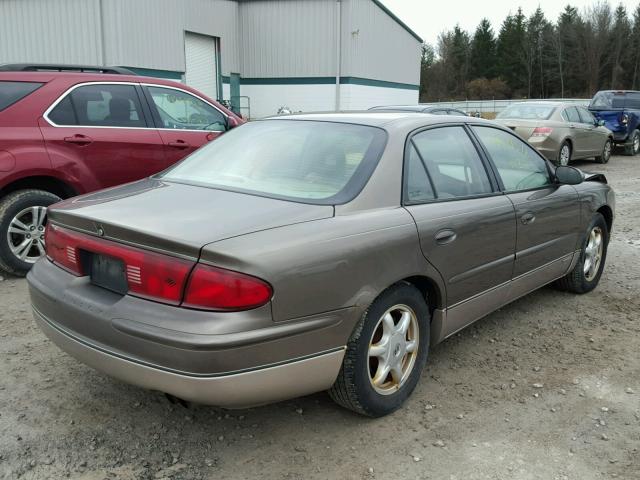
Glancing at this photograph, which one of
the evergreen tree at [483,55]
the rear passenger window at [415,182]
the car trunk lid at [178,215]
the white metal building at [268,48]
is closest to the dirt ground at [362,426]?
the car trunk lid at [178,215]

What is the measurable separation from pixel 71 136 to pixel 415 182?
360 cm

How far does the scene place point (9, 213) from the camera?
203 inches

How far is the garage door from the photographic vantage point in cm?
2447

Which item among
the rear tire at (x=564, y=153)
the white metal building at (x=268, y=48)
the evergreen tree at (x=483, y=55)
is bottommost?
the rear tire at (x=564, y=153)

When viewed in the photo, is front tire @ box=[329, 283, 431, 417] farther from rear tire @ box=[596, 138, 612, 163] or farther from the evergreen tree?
the evergreen tree

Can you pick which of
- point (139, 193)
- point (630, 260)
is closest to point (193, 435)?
point (139, 193)

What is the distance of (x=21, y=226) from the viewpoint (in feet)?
17.2

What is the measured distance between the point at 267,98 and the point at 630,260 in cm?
2413

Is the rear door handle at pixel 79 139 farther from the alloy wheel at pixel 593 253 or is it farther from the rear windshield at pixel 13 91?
the alloy wheel at pixel 593 253

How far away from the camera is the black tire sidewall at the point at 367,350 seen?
281cm

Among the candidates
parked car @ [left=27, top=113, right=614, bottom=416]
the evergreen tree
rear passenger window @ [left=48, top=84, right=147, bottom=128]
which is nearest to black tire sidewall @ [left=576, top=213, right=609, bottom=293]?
parked car @ [left=27, top=113, right=614, bottom=416]

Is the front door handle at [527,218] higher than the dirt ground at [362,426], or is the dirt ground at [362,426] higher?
the front door handle at [527,218]

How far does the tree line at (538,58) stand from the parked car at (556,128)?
64092 mm

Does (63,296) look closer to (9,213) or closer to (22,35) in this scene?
(9,213)
